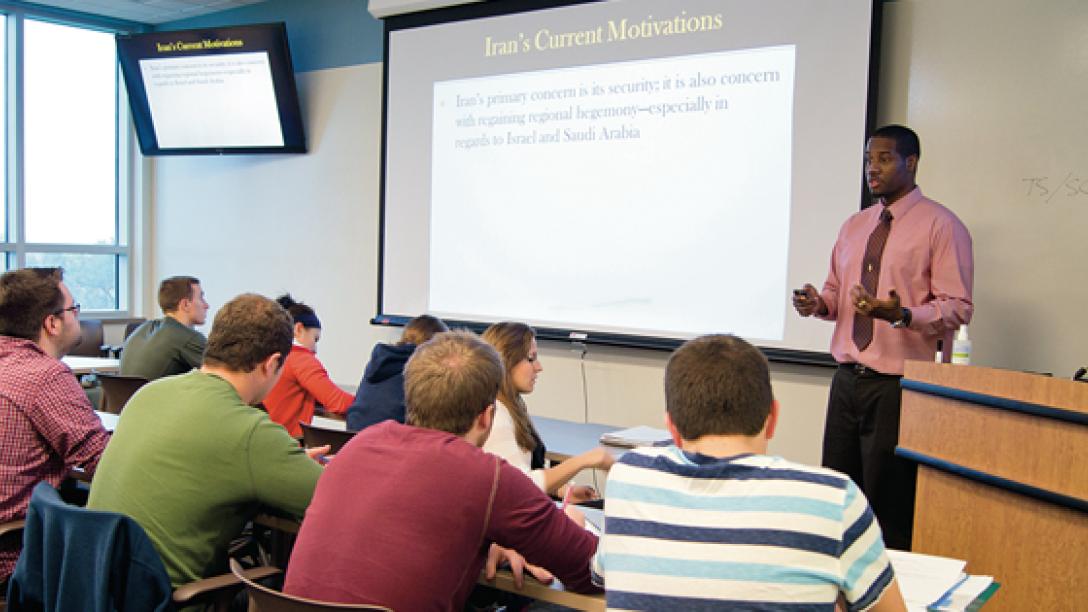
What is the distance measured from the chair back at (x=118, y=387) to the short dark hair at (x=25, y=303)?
122 cm

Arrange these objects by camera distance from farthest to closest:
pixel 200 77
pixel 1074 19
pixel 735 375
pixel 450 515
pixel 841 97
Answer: pixel 200 77, pixel 841 97, pixel 1074 19, pixel 450 515, pixel 735 375

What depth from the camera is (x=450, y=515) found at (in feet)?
5.42

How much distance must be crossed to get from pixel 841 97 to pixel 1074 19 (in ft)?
3.11

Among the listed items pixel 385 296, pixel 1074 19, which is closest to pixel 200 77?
pixel 385 296

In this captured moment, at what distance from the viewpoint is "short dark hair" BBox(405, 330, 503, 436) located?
1.82m

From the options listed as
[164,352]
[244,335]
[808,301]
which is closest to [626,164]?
[808,301]

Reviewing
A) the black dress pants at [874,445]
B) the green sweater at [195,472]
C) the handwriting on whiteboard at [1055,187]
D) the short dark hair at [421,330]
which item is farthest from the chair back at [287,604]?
the handwriting on whiteboard at [1055,187]

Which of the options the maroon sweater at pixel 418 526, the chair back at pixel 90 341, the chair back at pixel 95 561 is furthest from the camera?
the chair back at pixel 90 341

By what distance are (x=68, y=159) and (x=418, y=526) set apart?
6.92 m

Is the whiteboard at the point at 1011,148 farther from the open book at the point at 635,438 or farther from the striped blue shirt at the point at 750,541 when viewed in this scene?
the striped blue shirt at the point at 750,541

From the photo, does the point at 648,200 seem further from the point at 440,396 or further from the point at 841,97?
the point at 440,396

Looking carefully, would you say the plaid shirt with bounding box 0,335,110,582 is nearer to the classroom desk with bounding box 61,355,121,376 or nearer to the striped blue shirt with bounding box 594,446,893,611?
the striped blue shirt with bounding box 594,446,893,611

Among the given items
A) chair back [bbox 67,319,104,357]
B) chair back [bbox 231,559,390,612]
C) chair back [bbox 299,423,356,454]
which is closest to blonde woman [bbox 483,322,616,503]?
chair back [bbox 299,423,356,454]

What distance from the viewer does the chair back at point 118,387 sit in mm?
3805
